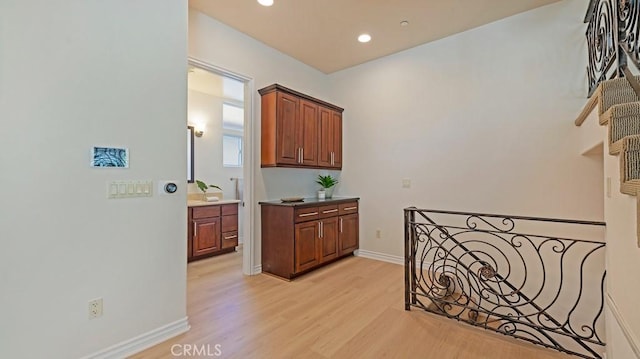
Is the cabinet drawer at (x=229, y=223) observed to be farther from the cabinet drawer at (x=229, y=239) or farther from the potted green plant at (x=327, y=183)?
the potted green plant at (x=327, y=183)

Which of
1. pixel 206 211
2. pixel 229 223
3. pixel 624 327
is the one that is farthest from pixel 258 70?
pixel 624 327

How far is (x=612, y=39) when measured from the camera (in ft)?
6.61

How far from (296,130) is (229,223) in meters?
2.01

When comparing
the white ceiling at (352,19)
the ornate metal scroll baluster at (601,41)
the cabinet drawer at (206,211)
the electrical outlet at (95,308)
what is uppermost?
the white ceiling at (352,19)

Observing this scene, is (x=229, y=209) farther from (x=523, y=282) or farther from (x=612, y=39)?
(x=612, y=39)

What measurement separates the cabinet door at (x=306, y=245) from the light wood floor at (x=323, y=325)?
204mm

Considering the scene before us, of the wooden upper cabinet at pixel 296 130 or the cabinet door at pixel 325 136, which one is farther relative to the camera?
the cabinet door at pixel 325 136

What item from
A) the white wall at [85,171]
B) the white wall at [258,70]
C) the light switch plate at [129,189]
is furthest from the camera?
the white wall at [258,70]

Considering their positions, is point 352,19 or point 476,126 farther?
point 476,126

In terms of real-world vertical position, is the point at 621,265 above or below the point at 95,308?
above

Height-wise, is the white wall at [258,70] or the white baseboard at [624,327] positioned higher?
the white wall at [258,70]

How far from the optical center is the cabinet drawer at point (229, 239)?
14.8 feet

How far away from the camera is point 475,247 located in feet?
11.1

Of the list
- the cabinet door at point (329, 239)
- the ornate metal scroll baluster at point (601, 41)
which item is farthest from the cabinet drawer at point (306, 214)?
the ornate metal scroll baluster at point (601, 41)
